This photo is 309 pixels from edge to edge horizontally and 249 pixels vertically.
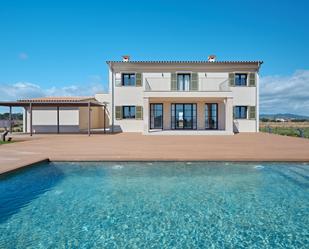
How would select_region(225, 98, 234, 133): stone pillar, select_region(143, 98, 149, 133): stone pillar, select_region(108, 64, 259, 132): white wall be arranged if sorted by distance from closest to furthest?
1. select_region(143, 98, 149, 133): stone pillar
2. select_region(225, 98, 234, 133): stone pillar
3. select_region(108, 64, 259, 132): white wall

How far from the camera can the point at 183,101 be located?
1848 centimetres

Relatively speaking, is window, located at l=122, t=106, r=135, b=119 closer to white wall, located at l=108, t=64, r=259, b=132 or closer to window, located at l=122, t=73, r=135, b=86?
white wall, located at l=108, t=64, r=259, b=132

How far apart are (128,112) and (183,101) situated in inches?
192

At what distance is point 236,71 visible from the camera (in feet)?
62.4

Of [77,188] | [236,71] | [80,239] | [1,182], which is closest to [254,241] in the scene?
[80,239]

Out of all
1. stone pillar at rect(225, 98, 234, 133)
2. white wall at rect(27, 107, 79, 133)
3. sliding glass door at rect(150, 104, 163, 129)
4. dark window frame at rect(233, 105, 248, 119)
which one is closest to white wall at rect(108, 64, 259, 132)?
dark window frame at rect(233, 105, 248, 119)

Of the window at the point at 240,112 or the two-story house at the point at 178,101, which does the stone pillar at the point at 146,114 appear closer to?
the two-story house at the point at 178,101

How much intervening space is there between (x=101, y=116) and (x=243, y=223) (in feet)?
66.0

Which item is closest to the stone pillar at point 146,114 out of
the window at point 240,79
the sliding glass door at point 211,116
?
the sliding glass door at point 211,116

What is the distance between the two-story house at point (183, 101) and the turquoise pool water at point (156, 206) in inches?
475

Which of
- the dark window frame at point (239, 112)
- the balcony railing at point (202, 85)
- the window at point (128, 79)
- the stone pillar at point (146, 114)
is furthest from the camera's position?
the window at point (128, 79)

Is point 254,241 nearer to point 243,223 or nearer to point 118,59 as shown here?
point 243,223

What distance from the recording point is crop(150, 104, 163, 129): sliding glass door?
62.1 ft

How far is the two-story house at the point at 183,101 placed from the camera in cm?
1880
